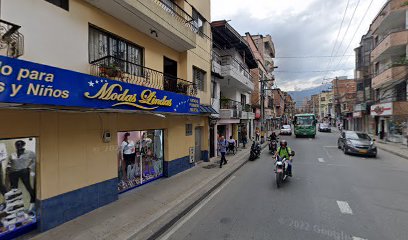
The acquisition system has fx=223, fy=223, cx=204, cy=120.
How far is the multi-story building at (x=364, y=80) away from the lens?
32844 millimetres

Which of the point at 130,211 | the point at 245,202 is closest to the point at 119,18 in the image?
the point at 130,211

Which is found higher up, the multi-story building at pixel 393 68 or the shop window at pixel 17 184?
the multi-story building at pixel 393 68

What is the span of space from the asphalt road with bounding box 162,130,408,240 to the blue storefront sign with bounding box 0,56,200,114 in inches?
142

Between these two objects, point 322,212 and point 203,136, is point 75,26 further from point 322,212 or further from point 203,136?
point 203,136

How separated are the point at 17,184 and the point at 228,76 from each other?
1425cm

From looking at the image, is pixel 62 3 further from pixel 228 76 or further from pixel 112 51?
pixel 228 76

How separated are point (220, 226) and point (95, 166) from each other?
396 cm

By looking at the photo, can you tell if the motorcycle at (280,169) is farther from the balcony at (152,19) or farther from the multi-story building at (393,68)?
the multi-story building at (393,68)

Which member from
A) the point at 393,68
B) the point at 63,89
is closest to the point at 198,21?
the point at 63,89


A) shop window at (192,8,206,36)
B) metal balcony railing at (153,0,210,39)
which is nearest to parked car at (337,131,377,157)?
shop window at (192,8,206,36)

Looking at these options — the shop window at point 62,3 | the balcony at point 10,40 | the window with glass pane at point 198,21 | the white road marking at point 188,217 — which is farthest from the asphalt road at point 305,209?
the window with glass pane at point 198,21

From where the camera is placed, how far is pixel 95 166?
6.57 meters

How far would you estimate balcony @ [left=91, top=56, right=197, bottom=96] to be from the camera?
6441 mm

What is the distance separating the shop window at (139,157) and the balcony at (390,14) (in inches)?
988
